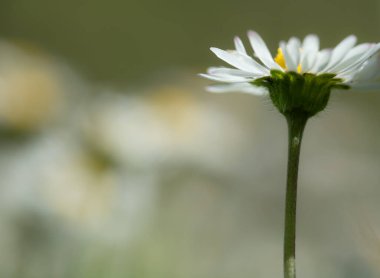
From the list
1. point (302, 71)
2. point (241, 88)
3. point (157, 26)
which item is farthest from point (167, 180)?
point (157, 26)

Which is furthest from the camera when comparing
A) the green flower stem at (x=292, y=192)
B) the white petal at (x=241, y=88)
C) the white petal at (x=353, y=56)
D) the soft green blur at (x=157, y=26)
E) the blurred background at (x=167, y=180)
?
the soft green blur at (x=157, y=26)

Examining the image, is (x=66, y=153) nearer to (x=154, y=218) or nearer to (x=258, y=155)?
(x=154, y=218)

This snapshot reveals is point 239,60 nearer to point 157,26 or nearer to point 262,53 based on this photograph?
point 262,53

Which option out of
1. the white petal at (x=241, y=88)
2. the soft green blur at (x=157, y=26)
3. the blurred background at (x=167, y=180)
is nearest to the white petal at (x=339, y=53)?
the white petal at (x=241, y=88)

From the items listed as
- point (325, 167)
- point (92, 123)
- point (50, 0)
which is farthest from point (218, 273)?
point (50, 0)

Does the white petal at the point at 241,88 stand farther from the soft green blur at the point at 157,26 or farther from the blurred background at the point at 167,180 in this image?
the soft green blur at the point at 157,26
